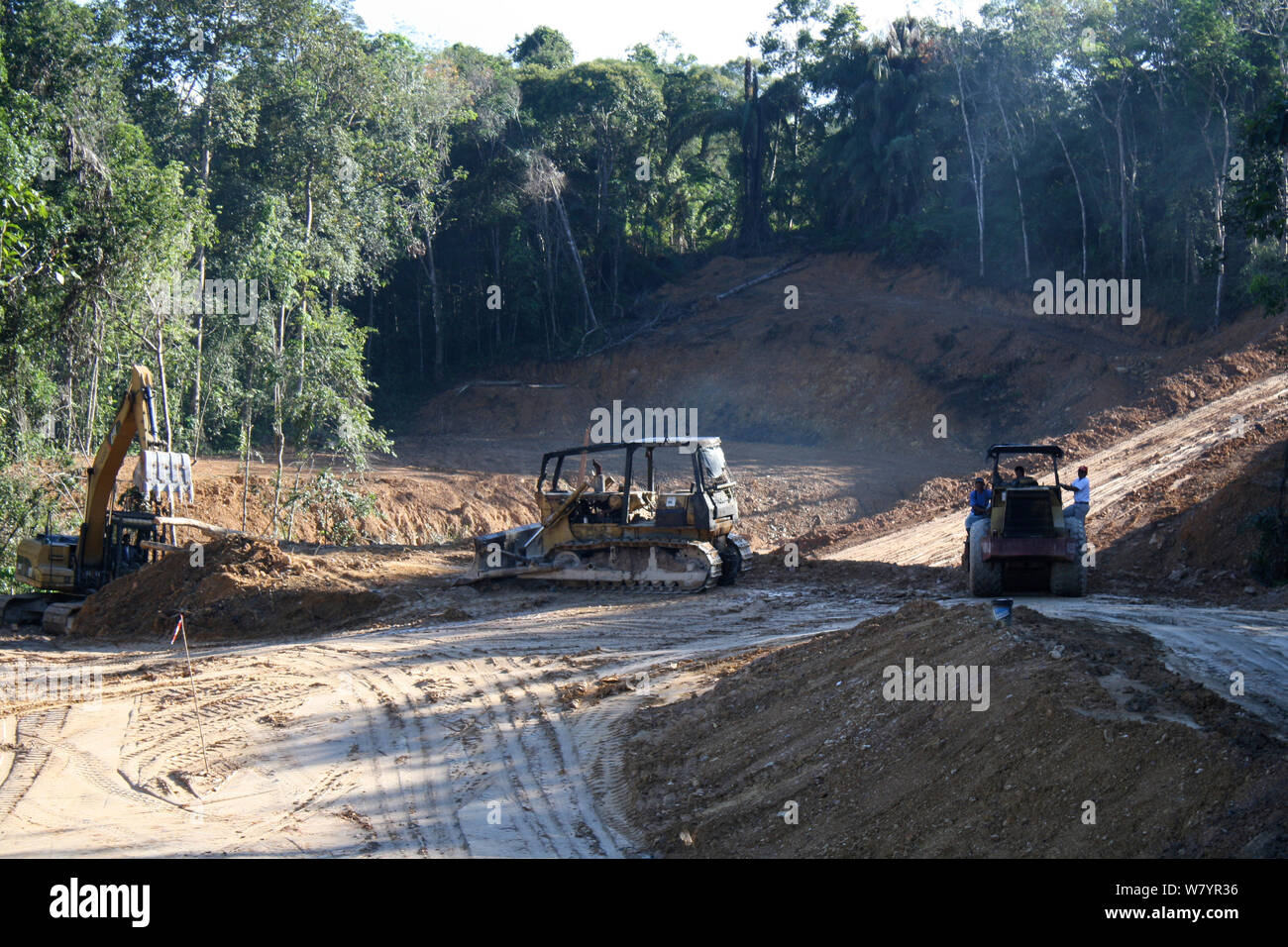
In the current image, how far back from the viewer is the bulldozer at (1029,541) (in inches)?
525

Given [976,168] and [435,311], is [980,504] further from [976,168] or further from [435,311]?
[435,311]

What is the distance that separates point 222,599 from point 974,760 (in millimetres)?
12367

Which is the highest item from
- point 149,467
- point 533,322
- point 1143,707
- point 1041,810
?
point 533,322

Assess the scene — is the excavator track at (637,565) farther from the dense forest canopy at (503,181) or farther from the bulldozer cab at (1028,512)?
the dense forest canopy at (503,181)

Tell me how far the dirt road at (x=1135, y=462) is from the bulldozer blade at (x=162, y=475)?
11611 mm

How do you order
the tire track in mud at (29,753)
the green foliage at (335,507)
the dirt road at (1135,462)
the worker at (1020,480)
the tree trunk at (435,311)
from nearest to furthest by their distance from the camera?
the tire track in mud at (29,753)
the worker at (1020,480)
the dirt road at (1135,462)
the green foliage at (335,507)
the tree trunk at (435,311)

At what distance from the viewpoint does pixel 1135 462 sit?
2152 cm

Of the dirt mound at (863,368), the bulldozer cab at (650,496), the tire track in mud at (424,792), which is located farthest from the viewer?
the dirt mound at (863,368)

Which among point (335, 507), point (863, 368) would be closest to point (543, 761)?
point (335, 507)

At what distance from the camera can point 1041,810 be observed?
5.99 m

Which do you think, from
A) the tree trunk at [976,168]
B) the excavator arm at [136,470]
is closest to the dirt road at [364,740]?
the excavator arm at [136,470]

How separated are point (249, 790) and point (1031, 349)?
2763 centimetres
